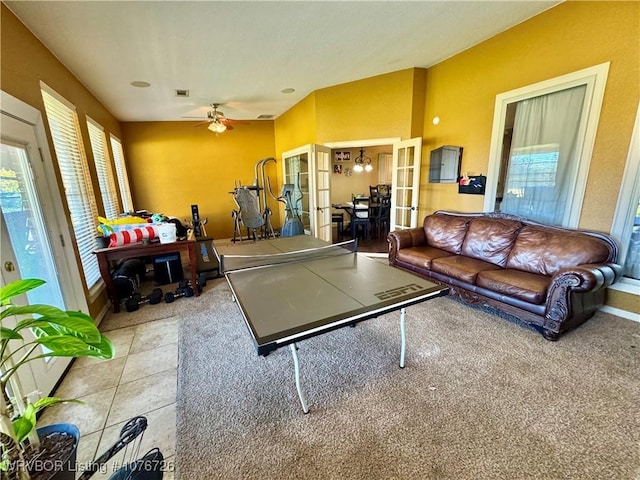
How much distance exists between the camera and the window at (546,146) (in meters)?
2.54

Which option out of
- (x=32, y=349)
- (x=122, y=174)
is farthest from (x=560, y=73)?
(x=122, y=174)

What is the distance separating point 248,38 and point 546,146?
345 cm

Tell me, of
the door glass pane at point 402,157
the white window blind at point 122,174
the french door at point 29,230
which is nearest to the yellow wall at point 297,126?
the door glass pane at point 402,157

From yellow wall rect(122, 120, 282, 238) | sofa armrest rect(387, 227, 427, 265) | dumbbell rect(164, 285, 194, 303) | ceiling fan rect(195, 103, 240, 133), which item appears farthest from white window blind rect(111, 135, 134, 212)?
sofa armrest rect(387, 227, 427, 265)

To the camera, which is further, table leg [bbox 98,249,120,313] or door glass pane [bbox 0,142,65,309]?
table leg [bbox 98,249,120,313]

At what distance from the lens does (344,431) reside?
149cm

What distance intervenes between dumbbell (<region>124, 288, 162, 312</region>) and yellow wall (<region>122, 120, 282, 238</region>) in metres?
3.56

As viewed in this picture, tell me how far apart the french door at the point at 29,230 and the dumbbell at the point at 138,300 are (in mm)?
682

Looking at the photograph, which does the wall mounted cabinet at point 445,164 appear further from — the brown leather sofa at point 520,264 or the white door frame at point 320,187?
the white door frame at point 320,187

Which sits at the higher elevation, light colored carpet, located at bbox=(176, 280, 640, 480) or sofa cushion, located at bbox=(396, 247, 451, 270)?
sofa cushion, located at bbox=(396, 247, 451, 270)

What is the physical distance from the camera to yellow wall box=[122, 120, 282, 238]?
5883 mm

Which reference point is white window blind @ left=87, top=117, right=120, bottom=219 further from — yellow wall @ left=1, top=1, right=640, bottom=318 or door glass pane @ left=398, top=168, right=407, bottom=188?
door glass pane @ left=398, top=168, right=407, bottom=188

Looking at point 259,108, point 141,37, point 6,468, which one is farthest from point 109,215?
point 6,468

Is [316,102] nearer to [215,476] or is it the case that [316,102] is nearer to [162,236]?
[162,236]
